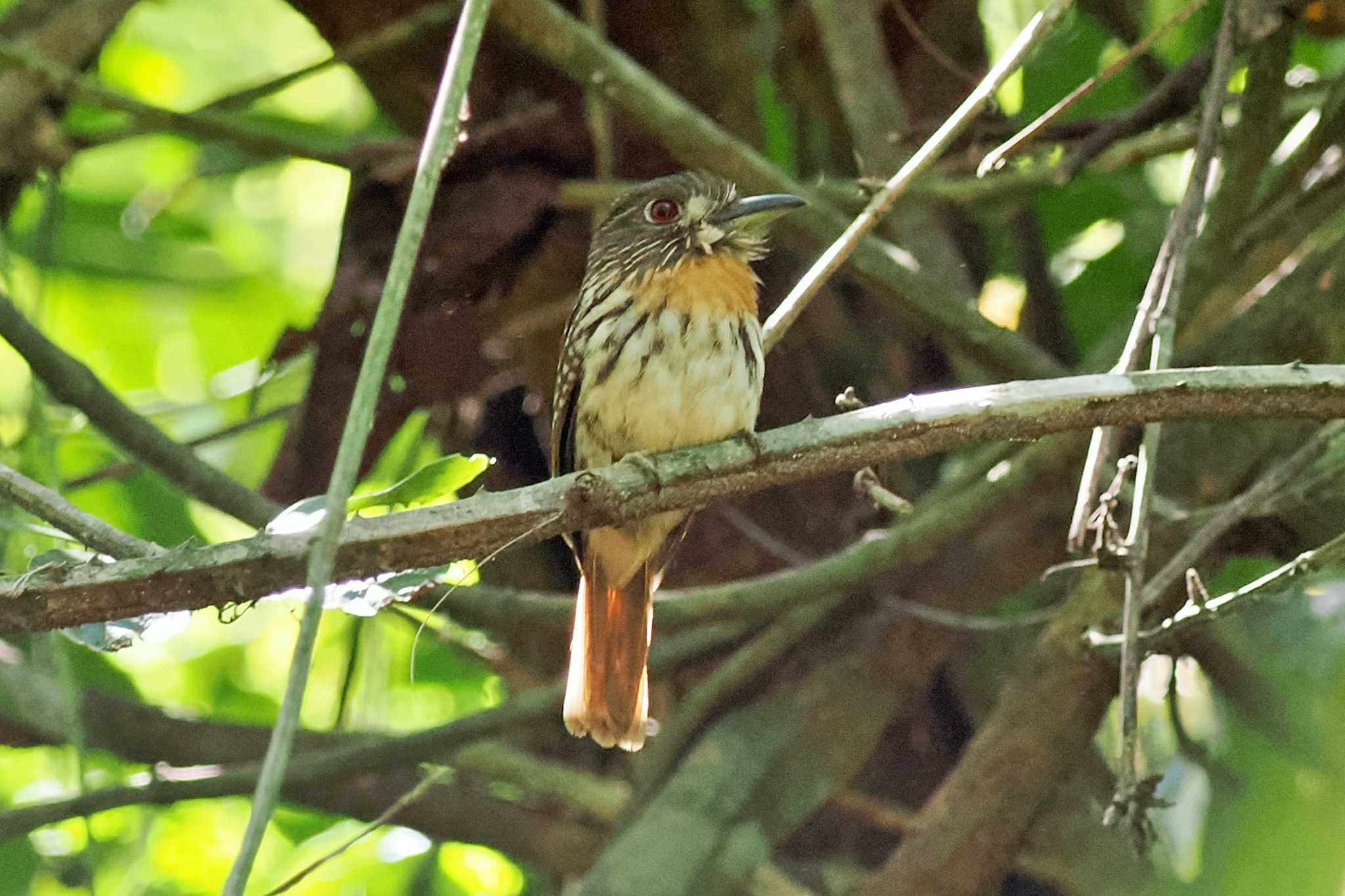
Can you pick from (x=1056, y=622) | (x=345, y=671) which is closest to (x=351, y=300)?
(x=345, y=671)

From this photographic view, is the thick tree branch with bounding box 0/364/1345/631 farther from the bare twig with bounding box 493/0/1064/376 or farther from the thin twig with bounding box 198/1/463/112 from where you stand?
the thin twig with bounding box 198/1/463/112

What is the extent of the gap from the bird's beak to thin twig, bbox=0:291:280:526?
2.93 feet

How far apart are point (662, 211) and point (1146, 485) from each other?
113 centimetres

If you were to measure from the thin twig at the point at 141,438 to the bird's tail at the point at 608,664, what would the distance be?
0.57 metres

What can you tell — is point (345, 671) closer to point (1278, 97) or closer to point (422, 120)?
point (422, 120)

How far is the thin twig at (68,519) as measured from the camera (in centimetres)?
178

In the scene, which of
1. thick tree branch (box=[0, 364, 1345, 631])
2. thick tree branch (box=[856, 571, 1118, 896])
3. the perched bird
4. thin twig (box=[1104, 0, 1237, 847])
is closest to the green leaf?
thick tree branch (box=[0, 364, 1345, 631])

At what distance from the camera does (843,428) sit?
5.93 ft

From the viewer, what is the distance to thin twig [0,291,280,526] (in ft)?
7.95

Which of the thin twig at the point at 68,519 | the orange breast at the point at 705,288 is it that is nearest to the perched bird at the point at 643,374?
the orange breast at the point at 705,288

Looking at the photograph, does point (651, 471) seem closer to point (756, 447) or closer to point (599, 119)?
point (756, 447)

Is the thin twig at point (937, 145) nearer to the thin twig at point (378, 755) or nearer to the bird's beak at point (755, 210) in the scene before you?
the bird's beak at point (755, 210)

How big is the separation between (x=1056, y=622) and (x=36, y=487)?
1724mm

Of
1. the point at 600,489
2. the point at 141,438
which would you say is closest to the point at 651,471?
the point at 600,489
